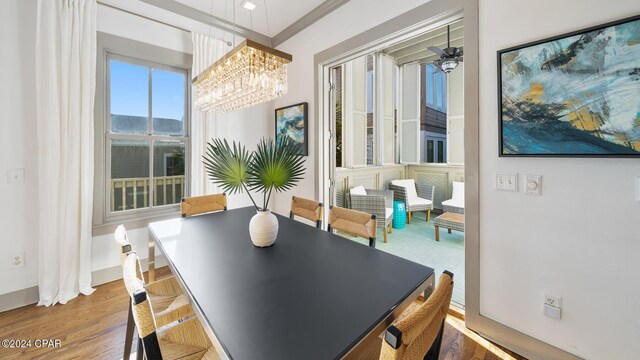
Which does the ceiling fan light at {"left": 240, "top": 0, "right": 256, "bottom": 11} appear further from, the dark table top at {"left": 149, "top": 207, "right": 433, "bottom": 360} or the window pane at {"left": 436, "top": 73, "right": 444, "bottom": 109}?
the window pane at {"left": 436, "top": 73, "right": 444, "bottom": 109}

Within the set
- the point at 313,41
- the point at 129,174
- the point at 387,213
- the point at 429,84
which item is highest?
the point at 429,84

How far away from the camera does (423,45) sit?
4719mm

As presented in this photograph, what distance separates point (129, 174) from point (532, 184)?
12.0ft

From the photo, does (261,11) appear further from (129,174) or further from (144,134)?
(129,174)

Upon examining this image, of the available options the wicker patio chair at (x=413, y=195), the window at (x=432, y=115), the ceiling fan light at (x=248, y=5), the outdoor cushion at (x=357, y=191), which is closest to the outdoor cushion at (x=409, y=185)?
the wicker patio chair at (x=413, y=195)

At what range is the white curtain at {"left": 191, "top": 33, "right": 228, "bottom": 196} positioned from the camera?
3027 millimetres

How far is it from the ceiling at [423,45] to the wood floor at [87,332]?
3978 millimetres

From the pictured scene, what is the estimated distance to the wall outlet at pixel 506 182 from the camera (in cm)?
166

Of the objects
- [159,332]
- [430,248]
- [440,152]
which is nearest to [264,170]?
[159,332]

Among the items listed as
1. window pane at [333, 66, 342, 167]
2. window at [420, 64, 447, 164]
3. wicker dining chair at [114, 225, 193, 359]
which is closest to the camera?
wicker dining chair at [114, 225, 193, 359]

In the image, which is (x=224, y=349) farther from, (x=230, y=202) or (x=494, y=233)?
(x=230, y=202)

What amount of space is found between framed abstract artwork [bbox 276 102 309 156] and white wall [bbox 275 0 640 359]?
196 centimetres

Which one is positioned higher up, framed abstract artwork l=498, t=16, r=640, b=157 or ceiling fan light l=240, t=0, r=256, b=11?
ceiling fan light l=240, t=0, r=256, b=11

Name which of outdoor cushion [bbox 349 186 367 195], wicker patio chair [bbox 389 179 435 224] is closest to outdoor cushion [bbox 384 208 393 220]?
outdoor cushion [bbox 349 186 367 195]
